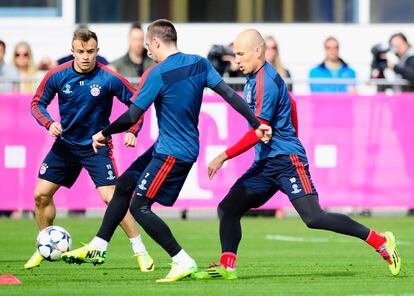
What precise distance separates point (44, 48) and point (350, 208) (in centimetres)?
688

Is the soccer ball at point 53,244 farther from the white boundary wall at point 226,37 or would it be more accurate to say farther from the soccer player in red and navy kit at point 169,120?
the white boundary wall at point 226,37

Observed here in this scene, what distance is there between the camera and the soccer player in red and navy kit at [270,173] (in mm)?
11625

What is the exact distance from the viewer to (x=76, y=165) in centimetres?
1338

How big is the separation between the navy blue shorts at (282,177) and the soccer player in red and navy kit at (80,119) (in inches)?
65.5

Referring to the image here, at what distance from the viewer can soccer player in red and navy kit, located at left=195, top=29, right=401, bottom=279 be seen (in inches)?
458

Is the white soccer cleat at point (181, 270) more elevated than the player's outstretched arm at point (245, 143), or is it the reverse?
the player's outstretched arm at point (245, 143)

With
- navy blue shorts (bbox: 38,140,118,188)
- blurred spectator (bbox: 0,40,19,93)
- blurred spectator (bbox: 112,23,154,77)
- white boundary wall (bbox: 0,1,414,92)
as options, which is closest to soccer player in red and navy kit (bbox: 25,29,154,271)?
navy blue shorts (bbox: 38,140,118,188)

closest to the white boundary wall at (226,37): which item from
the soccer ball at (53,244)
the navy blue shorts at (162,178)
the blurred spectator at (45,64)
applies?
the blurred spectator at (45,64)

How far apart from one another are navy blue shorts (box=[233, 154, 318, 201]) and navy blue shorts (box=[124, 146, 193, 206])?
0.69m

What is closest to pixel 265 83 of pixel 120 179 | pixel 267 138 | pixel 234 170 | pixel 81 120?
pixel 267 138

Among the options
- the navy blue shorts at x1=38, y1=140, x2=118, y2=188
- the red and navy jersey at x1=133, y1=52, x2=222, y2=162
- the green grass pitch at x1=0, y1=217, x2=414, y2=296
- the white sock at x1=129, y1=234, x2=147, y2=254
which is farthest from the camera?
the navy blue shorts at x1=38, y1=140, x2=118, y2=188

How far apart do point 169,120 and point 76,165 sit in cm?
224

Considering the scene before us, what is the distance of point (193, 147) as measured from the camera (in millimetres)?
11500

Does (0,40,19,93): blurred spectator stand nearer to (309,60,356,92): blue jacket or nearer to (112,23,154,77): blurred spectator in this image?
(112,23,154,77): blurred spectator
